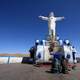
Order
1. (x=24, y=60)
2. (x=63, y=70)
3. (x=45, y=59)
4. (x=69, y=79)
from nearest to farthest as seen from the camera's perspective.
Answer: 1. (x=69, y=79)
2. (x=63, y=70)
3. (x=45, y=59)
4. (x=24, y=60)

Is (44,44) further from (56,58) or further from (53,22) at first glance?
(56,58)

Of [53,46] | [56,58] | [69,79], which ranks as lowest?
[69,79]

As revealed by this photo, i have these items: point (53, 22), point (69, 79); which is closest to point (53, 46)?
point (53, 22)

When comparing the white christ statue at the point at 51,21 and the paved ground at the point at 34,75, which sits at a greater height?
the white christ statue at the point at 51,21

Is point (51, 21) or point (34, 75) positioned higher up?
point (51, 21)

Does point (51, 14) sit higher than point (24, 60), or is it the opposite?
point (51, 14)

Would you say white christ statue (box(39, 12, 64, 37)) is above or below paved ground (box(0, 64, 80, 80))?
above

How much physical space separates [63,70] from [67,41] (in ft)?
87.4

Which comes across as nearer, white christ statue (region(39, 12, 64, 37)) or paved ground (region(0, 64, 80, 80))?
paved ground (region(0, 64, 80, 80))

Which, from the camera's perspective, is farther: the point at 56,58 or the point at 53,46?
the point at 53,46

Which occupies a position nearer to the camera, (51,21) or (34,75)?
(34,75)

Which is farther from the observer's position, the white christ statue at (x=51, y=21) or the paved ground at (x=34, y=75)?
the white christ statue at (x=51, y=21)

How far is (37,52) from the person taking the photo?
47.2 metres

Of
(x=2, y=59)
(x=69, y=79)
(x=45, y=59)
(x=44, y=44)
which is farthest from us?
(x=2, y=59)
